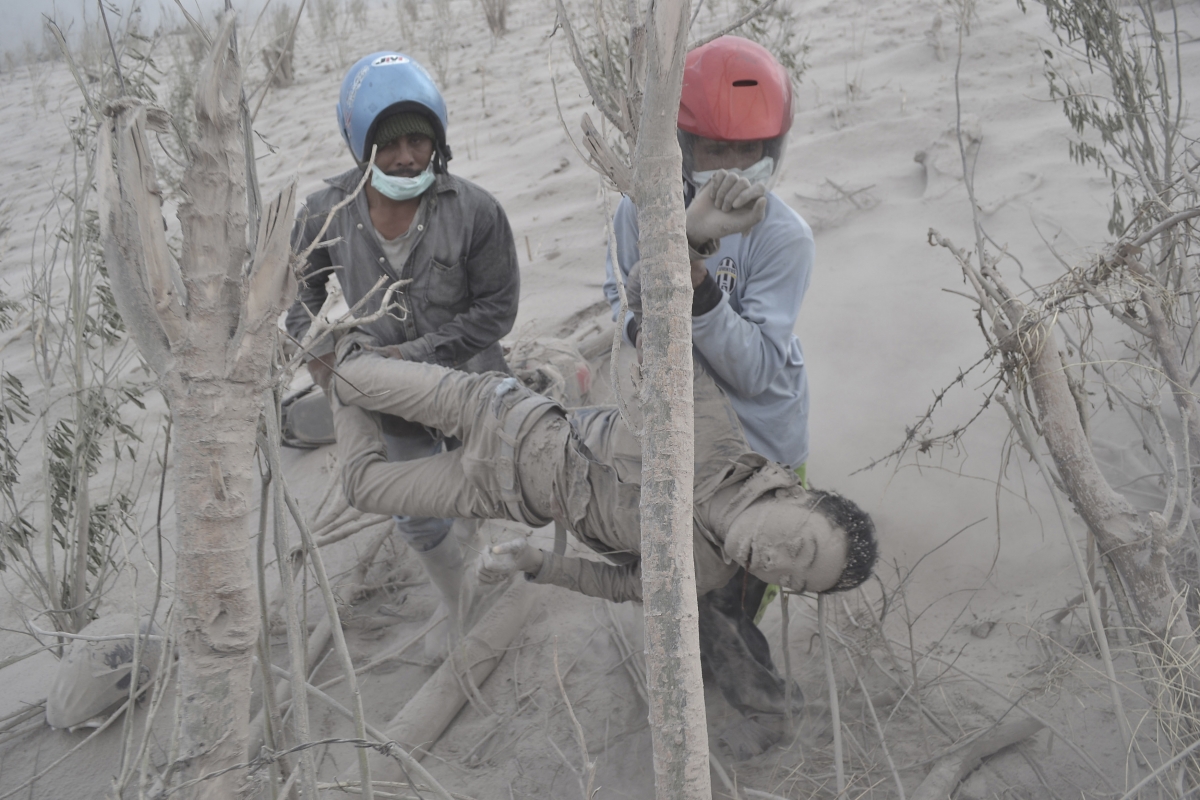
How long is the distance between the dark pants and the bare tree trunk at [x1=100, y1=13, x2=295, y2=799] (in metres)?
1.48

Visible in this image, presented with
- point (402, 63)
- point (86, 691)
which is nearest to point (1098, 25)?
point (402, 63)

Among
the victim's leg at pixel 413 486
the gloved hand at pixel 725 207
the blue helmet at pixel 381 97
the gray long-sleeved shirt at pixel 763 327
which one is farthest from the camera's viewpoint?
the blue helmet at pixel 381 97

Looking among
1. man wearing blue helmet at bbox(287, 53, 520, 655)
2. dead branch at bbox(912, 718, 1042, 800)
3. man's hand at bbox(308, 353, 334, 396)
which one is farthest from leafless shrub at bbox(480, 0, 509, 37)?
dead branch at bbox(912, 718, 1042, 800)

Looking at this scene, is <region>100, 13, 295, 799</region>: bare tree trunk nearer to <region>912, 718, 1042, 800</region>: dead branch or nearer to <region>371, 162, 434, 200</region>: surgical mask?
<region>371, 162, 434, 200</region>: surgical mask

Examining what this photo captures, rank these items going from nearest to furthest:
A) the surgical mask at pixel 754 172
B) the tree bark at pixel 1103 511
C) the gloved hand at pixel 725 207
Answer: the gloved hand at pixel 725 207 < the tree bark at pixel 1103 511 < the surgical mask at pixel 754 172

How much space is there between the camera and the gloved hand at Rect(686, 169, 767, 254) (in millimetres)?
1344

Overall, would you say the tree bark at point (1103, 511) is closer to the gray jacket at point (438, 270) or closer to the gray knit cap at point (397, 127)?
the gray jacket at point (438, 270)

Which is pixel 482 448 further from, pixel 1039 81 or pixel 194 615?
pixel 1039 81

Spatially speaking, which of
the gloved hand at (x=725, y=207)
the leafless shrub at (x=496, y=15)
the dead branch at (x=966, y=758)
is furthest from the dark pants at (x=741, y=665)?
the leafless shrub at (x=496, y=15)

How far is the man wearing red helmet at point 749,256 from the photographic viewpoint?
1942 mm

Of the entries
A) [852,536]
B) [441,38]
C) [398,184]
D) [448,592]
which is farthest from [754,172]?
[441,38]

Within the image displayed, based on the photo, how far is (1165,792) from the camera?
1.59 metres

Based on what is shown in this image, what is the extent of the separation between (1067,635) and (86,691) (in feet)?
9.65

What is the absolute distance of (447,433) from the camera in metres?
2.31
